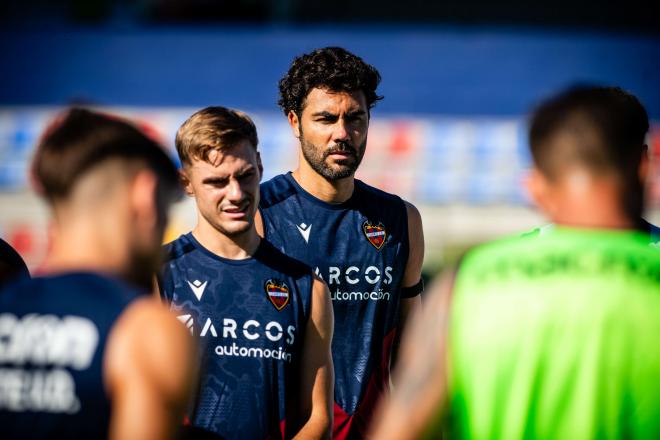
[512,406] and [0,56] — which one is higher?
A: [0,56]

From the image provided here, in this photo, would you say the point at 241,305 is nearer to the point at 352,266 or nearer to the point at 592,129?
the point at 352,266

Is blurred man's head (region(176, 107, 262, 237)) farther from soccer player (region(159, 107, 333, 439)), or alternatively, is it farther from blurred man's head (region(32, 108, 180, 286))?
blurred man's head (region(32, 108, 180, 286))

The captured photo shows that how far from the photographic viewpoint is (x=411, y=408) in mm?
2186

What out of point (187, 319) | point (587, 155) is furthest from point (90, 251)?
point (187, 319)

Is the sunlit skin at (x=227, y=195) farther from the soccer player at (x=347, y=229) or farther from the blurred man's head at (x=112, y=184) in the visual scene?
the blurred man's head at (x=112, y=184)

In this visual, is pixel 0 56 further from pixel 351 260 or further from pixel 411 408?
pixel 411 408

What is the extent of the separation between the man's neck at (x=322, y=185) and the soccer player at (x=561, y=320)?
2.39m

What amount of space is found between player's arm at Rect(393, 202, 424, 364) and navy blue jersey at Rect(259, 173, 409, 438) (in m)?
0.05

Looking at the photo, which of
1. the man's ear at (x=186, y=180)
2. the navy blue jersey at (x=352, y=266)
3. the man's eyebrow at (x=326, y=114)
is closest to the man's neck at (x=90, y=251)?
the man's ear at (x=186, y=180)

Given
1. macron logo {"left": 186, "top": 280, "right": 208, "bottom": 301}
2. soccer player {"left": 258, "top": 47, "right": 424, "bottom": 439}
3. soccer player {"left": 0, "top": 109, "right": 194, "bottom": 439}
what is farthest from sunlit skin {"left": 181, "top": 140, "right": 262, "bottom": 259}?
soccer player {"left": 0, "top": 109, "right": 194, "bottom": 439}

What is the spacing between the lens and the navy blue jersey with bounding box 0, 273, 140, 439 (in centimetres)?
213

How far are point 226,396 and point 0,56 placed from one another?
20.0 m

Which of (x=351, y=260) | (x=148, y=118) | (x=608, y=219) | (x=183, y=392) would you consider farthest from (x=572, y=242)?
(x=148, y=118)

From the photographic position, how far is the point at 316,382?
361cm
